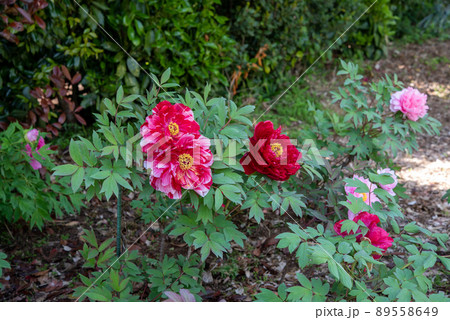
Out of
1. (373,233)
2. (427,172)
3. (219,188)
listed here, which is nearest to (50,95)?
(219,188)

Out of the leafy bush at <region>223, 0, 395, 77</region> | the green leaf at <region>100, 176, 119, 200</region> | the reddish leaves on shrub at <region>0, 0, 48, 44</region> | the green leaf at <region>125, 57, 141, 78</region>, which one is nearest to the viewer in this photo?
the green leaf at <region>100, 176, 119, 200</region>

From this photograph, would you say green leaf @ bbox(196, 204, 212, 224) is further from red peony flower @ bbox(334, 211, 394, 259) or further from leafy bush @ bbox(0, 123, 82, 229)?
leafy bush @ bbox(0, 123, 82, 229)

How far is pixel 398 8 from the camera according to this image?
7.26 metres

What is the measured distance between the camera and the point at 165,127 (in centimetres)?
160

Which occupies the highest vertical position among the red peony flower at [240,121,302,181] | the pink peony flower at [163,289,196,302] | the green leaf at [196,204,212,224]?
the red peony flower at [240,121,302,181]

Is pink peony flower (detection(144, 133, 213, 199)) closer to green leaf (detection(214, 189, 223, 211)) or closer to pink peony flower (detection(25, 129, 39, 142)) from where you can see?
green leaf (detection(214, 189, 223, 211))

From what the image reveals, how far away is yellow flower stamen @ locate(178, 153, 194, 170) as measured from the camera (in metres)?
1.59

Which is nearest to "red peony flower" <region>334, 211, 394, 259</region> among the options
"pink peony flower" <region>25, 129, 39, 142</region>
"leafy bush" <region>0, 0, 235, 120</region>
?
"pink peony flower" <region>25, 129, 39, 142</region>

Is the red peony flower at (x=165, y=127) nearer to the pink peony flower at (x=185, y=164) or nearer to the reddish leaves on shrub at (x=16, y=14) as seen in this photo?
the pink peony flower at (x=185, y=164)

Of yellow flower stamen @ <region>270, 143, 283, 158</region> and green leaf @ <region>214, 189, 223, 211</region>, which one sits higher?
yellow flower stamen @ <region>270, 143, 283, 158</region>

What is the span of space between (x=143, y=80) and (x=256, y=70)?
5.30 ft

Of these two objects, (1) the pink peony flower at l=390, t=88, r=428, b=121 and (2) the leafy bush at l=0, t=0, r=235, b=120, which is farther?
(2) the leafy bush at l=0, t=0, r=235, b=120

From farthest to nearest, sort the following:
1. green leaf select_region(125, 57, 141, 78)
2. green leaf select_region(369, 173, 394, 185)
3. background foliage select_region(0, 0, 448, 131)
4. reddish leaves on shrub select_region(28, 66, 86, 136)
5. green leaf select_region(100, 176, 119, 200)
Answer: green leaf select_region(125, 57, 141, 78) < background foliage select_region(0, 0, 448, 131) < reddish leaves on shrub select_region(28, 66, 86, 136) < green leaf select_region(369, 173, 394, 185) < green leaf select_region(100, 176, 119, 200)
